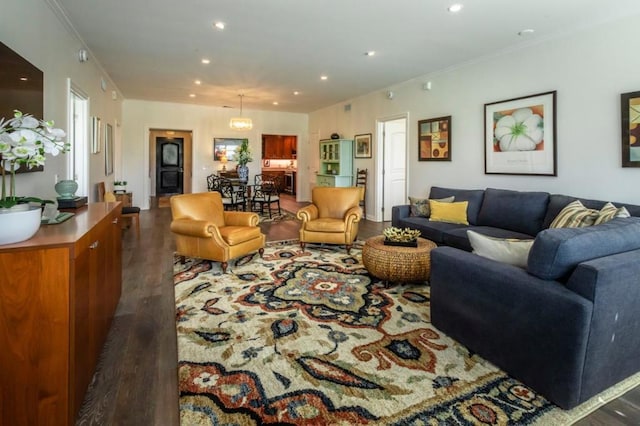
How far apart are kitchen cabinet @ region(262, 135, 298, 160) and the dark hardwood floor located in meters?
9.95

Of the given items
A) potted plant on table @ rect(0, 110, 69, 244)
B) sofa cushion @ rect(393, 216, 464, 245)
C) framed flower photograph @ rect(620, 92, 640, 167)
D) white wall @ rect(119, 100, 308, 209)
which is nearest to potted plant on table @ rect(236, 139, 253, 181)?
white wall @ rect(119, 100, 308, 209)

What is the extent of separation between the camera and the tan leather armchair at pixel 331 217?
483 centimetres

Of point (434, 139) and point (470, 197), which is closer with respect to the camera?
point (470, 197)

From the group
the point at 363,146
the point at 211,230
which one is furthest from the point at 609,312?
the point at 363,146

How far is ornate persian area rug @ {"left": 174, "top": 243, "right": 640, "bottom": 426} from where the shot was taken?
172 centimetres

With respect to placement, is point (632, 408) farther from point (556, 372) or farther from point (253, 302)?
point (253, 302)

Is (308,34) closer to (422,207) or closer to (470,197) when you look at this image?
(422,207)

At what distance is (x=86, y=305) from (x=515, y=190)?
187 inches

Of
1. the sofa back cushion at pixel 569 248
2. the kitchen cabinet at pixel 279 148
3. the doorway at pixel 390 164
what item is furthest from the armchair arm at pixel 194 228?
the kitchen cabinet at pixel 279 148

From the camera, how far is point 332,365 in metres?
2.13

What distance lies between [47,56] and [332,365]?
364 cm

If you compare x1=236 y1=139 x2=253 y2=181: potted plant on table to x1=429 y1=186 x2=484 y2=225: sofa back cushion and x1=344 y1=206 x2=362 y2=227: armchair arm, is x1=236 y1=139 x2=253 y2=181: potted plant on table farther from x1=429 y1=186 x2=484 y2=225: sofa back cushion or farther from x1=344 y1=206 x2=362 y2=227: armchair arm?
x1=429 y1=186 x2=484 y2=225: sofa back cushion

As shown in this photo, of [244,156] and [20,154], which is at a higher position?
[244,156]

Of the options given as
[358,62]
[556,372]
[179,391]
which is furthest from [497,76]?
[179,391]
